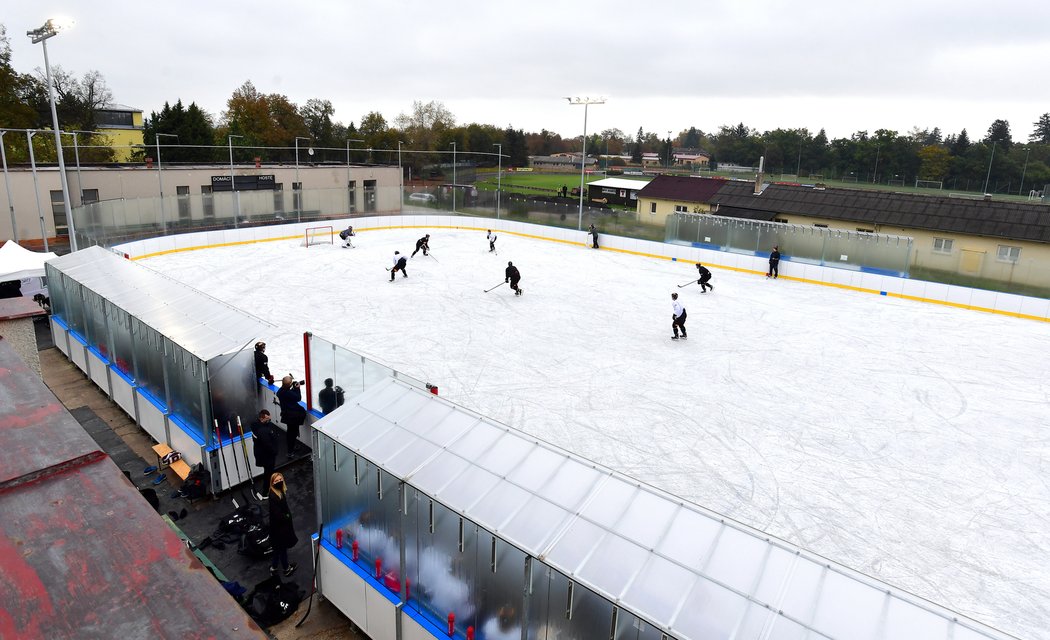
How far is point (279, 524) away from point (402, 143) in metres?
67.6

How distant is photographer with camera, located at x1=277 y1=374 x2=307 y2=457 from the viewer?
29.0ft

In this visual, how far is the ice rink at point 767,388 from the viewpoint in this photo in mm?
8109

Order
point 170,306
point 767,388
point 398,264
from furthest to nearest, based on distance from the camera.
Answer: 1. point 398,264
2. point 767,388
3. point 170,306

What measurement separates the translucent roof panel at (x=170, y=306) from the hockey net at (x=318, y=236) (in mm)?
14380

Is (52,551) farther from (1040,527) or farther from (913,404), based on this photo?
(913,404)

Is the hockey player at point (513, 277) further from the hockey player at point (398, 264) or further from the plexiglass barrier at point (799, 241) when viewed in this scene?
the plexiglass barrier at point (799, 241)

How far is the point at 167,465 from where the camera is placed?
898 cm

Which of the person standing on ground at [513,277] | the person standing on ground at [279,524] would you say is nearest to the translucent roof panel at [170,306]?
the person standing on ground at [279,524]

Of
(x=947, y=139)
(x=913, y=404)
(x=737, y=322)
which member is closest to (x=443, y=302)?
(x=737, y=322)

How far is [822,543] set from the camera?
25.4ft

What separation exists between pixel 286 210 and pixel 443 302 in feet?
52.6

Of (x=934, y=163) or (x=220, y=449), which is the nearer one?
(x=220, y=449)

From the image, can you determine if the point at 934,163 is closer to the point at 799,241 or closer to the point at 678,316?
the point at 799,241

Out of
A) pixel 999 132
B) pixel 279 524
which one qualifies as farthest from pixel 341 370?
pixel 999 132
